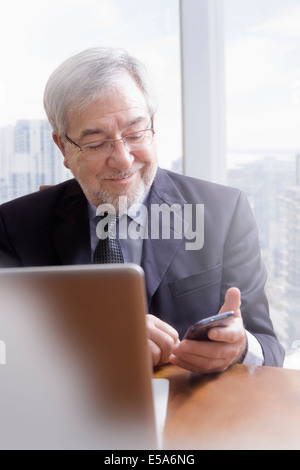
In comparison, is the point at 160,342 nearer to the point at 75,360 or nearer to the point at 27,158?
the point at 75,360

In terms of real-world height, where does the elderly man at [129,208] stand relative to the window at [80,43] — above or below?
below

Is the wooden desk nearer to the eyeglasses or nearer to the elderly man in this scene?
the elderly man

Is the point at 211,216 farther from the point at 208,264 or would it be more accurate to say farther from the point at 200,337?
the point at 200,337

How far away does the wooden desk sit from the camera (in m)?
0.75

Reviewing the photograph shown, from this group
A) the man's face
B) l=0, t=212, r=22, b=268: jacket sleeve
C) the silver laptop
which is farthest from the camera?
l=0, t=212, r=22, b=268: jacket sleeve

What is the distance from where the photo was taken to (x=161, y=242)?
1.56 metres

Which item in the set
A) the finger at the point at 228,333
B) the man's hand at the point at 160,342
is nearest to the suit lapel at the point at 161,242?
the man's hand at the point at 160,342

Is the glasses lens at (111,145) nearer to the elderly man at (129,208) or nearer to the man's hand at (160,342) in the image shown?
the elderly man at (129,208)

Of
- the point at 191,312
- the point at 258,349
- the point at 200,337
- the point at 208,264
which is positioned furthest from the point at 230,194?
the point at 200,337

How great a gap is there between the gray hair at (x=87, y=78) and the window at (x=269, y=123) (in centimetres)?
84

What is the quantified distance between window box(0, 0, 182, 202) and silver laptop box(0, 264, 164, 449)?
181 cm

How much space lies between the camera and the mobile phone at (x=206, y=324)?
0.84m

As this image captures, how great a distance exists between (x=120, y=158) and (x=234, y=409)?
856 millimetres

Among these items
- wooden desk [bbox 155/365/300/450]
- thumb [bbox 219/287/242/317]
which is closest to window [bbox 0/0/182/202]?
thumb [bbox 219/287/242/317]
